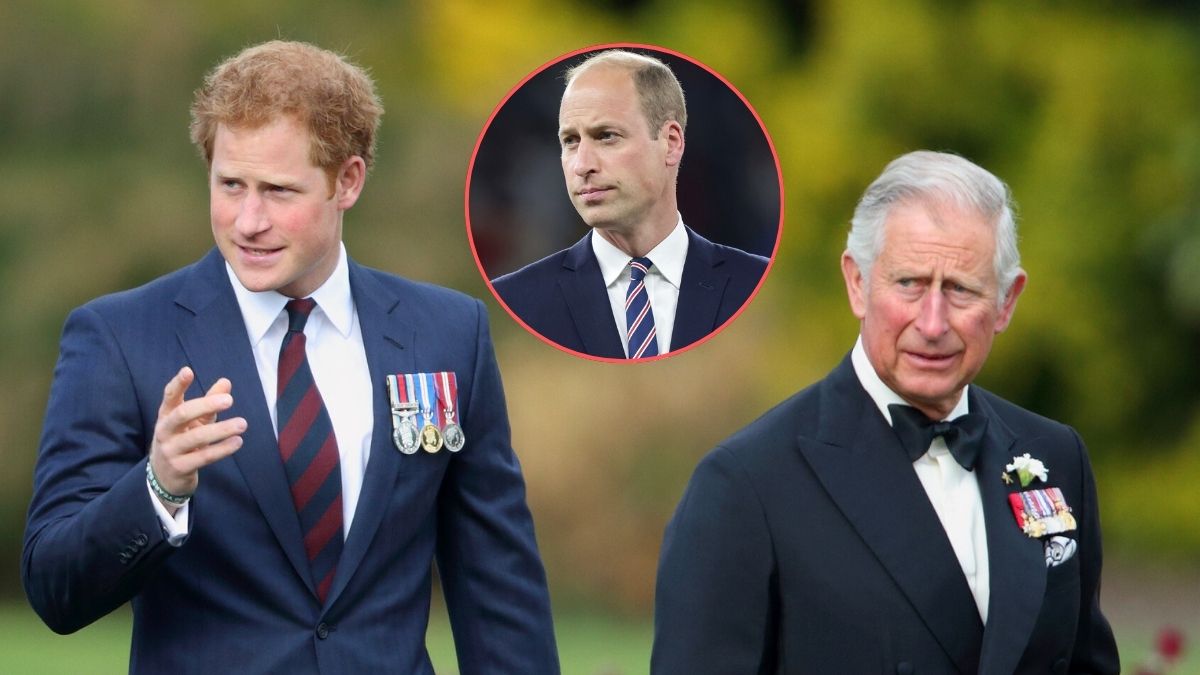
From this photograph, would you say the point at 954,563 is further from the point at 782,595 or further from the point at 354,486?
the point at 354,486

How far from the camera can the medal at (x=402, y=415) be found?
140 inches

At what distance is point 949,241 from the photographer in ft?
10.8

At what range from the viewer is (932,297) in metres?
3.26

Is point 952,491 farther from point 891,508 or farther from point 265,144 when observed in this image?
point 265,144

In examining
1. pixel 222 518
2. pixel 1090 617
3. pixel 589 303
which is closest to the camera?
pixel 222 518

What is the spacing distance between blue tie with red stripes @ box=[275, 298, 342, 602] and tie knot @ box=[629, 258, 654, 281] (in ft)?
2.56

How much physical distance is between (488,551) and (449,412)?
28 centimetres

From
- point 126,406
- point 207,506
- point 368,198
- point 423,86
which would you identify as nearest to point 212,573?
point 207,506

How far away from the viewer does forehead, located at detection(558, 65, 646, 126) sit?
386 cm

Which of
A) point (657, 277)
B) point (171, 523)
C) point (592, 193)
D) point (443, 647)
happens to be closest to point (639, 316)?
point (657, 277)

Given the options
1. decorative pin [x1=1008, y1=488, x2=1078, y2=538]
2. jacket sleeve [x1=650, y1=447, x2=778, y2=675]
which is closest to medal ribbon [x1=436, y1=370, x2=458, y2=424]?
jacket sleeve [x1=650, y1=447, x2=778, y2=675]

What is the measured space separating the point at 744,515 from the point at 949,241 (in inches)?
22.2

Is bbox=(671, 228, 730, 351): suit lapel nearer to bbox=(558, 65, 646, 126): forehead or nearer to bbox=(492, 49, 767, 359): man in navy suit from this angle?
bbox=(492, 49, 767, 359): man in navy suit

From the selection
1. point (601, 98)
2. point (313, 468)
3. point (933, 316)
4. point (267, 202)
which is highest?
point (601, 98)
